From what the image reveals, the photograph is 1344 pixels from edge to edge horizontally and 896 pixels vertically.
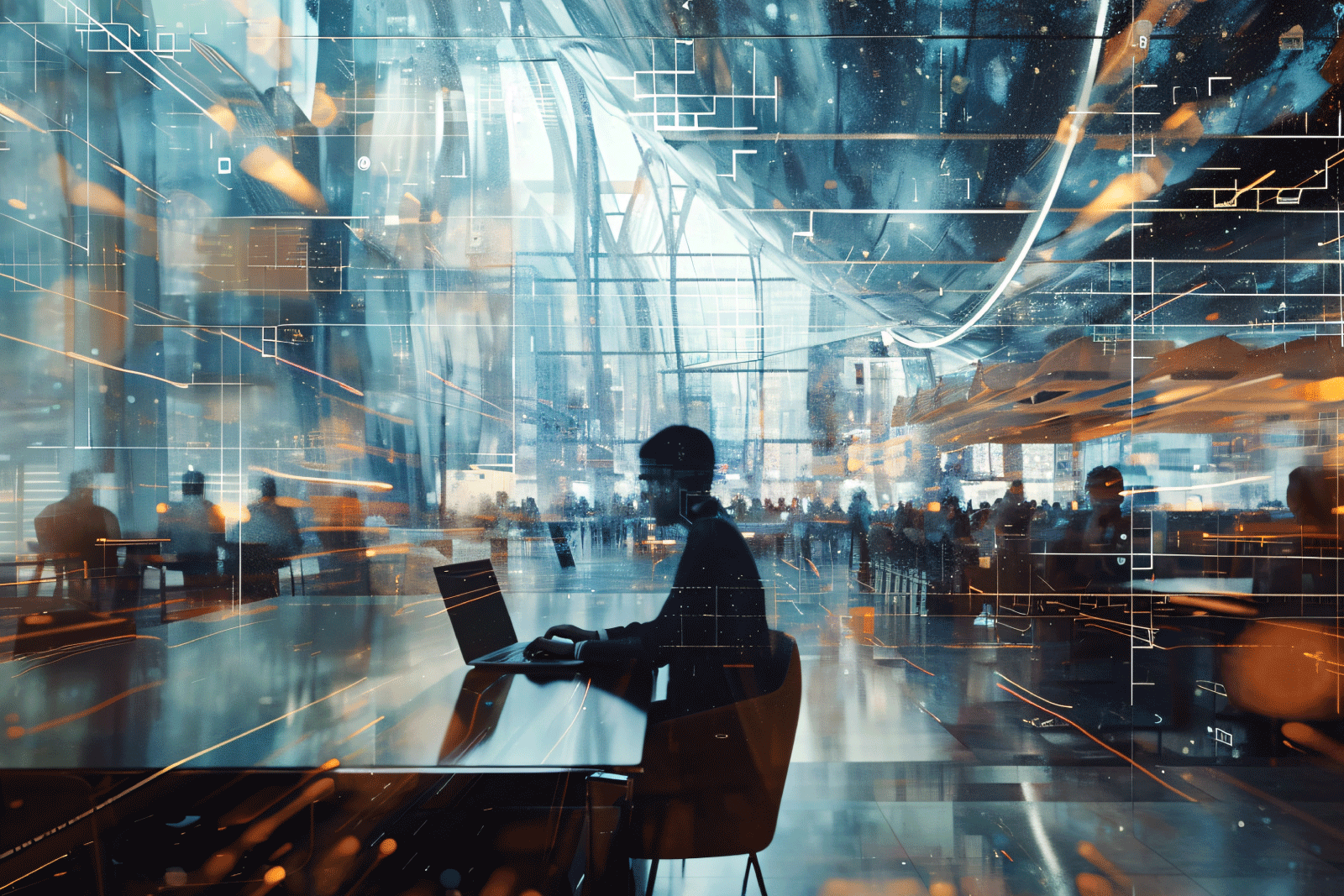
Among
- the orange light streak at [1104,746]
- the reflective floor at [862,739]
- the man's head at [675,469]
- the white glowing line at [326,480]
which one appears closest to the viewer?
the reflective floor at [862,739]

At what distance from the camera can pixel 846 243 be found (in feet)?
7.31

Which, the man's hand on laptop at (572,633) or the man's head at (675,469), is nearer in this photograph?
the man's hand on laptop at (572,633)

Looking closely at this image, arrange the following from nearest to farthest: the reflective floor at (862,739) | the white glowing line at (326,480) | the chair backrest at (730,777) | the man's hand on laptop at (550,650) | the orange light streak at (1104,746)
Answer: the chair backrest at (730,777)
the man's hand on laptop at (550,650)
the reflective floor at (862,739)
the orange light streak at (1104,746)
the white glowing line at (326,480)

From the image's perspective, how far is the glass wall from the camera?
218cm

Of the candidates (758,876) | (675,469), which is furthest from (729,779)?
(675,469)

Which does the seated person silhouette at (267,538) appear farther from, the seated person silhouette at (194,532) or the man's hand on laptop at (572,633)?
the man's hand on laptop at (572,633)

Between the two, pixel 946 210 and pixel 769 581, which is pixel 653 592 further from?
pixel 946 210

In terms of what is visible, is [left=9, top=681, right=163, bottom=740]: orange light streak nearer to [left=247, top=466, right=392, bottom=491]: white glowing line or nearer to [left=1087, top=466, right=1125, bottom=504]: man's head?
[left=247, top=466, right=392, bottom=491]: white glowing line

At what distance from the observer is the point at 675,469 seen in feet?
7.40

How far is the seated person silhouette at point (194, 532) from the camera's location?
2334mm

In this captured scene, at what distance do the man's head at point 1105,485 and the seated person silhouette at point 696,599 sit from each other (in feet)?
4.51

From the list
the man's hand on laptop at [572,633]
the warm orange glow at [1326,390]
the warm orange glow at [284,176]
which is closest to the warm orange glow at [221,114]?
the warm orange glow at [284,176]

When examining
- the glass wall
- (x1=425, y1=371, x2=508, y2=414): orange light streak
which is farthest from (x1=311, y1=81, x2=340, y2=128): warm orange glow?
(x1=425, y1=371, x2=508, y2=414): orange light streak

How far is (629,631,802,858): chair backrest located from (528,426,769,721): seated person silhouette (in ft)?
0.89
